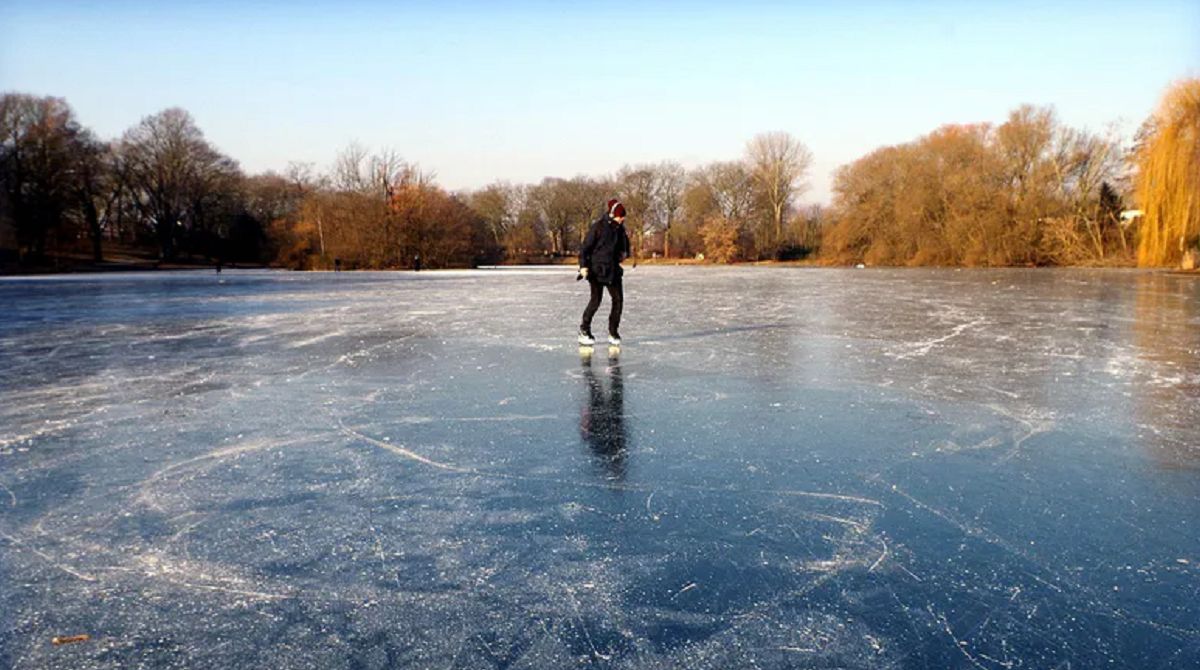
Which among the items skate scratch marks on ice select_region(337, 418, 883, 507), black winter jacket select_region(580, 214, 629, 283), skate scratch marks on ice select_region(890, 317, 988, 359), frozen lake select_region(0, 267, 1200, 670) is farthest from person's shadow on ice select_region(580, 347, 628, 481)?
skate scratch marks on ice select_region(890, 317, 988, 359)

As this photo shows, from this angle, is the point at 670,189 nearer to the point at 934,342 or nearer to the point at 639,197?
the point at 639,197

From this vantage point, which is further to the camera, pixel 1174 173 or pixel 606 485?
pixel 1174 173

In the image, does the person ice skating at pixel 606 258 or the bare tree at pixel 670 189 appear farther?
the bare tree at pixel 670 189

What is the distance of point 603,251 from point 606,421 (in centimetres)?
357

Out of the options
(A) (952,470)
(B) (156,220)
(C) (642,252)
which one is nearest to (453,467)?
(A) (952,470)

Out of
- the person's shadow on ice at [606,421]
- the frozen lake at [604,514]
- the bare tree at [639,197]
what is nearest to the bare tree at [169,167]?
the bare tree at [639,197]

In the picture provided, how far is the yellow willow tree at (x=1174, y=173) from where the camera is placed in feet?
79.1

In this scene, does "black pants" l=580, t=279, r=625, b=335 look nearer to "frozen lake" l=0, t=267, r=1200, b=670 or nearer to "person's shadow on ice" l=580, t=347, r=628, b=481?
"frozen lake" l=0, t=267, r=1200, b=670

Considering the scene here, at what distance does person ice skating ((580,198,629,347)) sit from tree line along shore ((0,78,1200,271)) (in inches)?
1042

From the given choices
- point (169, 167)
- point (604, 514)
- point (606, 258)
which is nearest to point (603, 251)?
point (606, 258)

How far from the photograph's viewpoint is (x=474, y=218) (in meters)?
47.2

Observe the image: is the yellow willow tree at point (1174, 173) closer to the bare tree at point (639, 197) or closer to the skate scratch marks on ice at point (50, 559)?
the skate scratch marks on ice at point (50, 559)

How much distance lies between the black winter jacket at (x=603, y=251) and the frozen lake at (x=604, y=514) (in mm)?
1363

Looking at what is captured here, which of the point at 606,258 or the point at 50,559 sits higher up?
the point at 606,258
